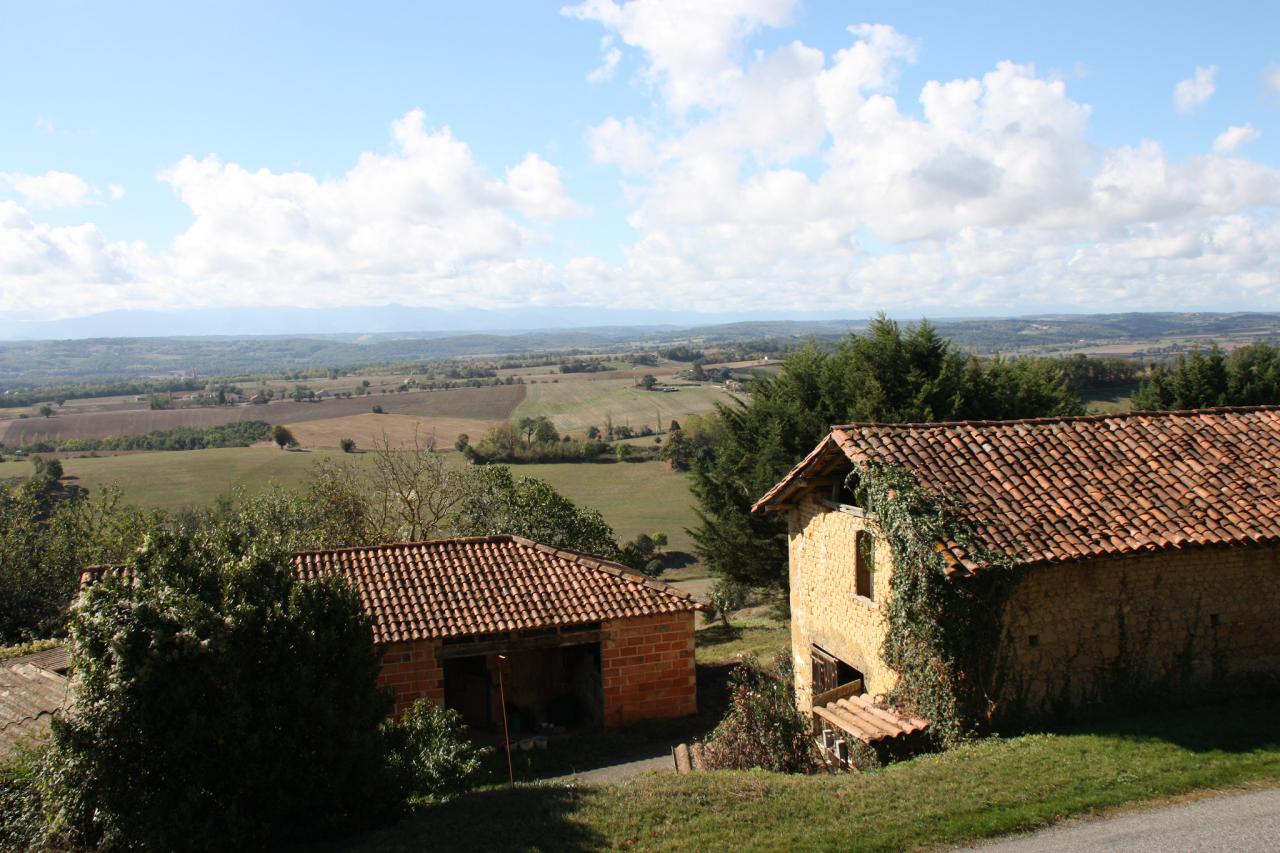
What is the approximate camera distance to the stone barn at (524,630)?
16.5 metres

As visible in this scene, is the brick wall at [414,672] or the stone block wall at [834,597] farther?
the brick wall at [414,672]

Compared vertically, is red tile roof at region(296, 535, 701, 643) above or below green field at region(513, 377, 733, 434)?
above

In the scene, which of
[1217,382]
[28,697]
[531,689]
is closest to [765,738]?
[531,689]

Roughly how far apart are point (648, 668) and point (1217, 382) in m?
27.1

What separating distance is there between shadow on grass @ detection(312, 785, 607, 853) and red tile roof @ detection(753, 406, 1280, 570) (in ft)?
20.0

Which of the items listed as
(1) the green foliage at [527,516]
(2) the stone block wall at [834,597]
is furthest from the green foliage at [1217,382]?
(2) the stone block wall at [834,597]

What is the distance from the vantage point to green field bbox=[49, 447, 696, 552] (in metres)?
56.2

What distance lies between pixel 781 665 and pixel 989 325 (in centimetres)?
19670

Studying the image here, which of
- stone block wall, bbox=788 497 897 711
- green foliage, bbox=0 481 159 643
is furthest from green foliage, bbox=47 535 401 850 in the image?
green foliage, bbox=0 481 159 643

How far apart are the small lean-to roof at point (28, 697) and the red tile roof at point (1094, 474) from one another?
12.3 metres

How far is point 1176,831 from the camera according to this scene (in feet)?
28.2

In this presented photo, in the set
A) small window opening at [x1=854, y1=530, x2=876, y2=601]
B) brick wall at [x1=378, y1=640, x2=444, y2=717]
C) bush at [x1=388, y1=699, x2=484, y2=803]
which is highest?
small window opening at [x1=854, y1=530, x2=876, y2=601]

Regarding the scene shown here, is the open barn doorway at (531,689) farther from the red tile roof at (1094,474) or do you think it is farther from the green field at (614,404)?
the green field at (614,404)

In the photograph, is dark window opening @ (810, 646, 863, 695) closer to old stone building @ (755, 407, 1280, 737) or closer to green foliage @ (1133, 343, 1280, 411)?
old stone building @ (755, 407, 1280, 737)
